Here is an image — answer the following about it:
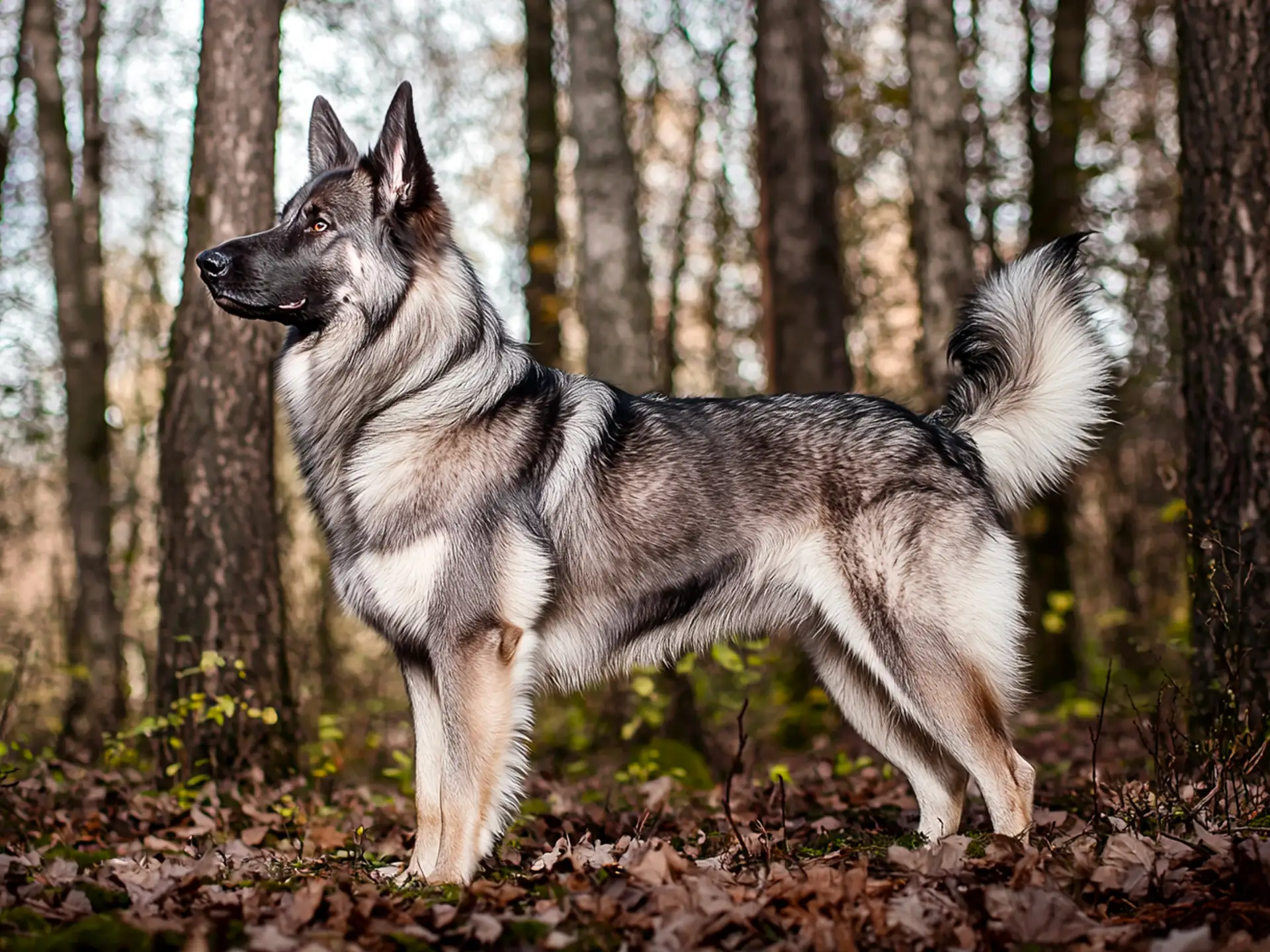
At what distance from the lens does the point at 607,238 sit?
730 cm

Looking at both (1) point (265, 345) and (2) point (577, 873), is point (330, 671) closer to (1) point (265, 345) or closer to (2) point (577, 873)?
(1) point (265, 345)

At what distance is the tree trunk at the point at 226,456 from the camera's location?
557cm

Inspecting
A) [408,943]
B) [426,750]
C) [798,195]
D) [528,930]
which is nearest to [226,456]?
[426,750]

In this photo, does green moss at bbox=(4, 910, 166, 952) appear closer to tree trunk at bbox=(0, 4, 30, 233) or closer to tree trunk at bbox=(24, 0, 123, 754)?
tree trunk at bbox=(24, 0, 123, 754)

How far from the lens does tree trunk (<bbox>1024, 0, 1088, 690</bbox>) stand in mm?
10617

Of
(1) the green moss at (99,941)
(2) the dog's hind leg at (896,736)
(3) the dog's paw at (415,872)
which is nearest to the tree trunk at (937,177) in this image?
(2) the dog's hind leg at (896,736)

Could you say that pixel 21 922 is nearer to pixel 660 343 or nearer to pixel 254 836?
pixel 254 836

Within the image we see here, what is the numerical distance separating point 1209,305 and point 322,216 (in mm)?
4014

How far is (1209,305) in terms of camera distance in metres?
5.00

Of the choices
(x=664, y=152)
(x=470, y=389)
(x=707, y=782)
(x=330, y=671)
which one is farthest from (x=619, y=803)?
(x=664, y=152)

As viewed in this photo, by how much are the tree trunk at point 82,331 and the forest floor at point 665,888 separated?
4.82 meters

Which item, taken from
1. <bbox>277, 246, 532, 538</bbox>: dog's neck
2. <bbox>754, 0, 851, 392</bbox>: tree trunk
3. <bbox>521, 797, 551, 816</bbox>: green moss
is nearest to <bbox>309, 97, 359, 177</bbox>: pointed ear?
<bbox>277, 246, 532, 538</bbox>: dog's neck

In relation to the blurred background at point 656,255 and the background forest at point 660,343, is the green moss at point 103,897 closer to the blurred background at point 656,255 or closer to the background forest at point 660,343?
the background forest at point 660,343

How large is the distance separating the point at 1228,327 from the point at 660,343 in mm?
12040
